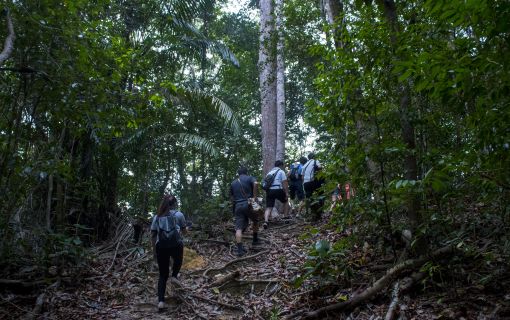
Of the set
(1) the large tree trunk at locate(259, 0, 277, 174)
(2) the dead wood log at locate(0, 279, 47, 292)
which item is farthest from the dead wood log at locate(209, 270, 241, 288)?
(1) the large tree trunk at locate(259, 0, 277, 174)

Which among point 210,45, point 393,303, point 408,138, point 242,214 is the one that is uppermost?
point 210,45

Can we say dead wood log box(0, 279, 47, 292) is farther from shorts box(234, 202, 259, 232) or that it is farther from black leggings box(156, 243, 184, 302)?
shorts box(234, 202, 259, 232)

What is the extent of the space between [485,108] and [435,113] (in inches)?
68.5

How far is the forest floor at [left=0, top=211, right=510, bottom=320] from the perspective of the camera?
4211 mm

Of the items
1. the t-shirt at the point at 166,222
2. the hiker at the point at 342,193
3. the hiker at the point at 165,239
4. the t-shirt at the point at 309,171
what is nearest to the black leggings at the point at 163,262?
the hiker at the point at 165,239

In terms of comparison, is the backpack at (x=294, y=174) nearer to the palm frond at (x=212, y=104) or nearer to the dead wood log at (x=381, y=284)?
the palm frond at (x=212, y=104)

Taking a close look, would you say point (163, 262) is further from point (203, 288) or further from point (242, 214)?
point (242, 214)

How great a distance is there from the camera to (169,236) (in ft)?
21.2

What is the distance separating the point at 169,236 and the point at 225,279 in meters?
1.45

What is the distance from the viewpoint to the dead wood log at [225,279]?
285 inches

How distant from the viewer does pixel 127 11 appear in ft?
36.2

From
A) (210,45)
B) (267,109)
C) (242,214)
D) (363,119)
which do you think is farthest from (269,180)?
(363,119)

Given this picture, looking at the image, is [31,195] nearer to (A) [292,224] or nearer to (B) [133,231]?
(B) [133,231]

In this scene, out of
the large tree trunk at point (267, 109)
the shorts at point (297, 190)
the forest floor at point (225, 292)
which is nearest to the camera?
the forest floor at point (225, 292)
